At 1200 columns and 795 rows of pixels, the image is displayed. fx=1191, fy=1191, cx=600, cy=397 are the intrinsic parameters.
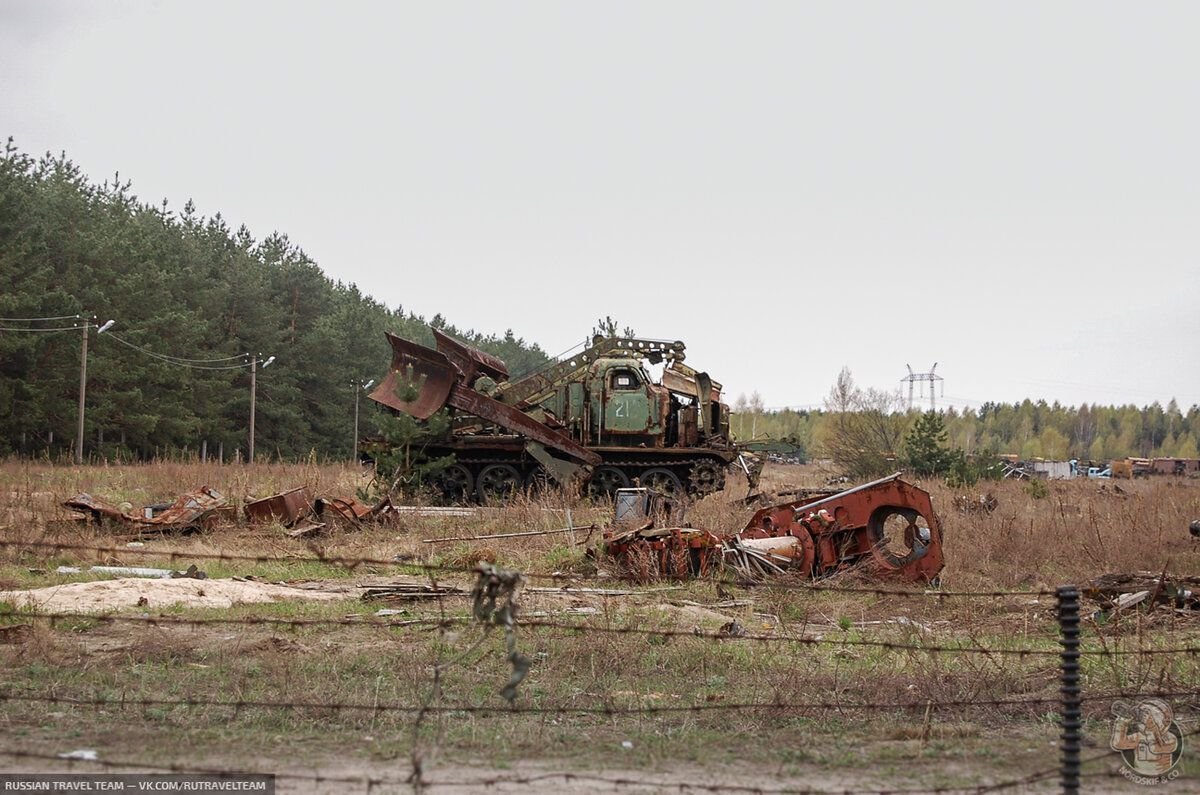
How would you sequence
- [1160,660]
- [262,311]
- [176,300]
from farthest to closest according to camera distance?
[262,311] < [176,300] < [1160,660]

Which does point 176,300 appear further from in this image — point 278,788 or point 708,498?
point 278,788

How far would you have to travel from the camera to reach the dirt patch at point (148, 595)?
9570mm

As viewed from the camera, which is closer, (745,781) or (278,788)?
(278,788)

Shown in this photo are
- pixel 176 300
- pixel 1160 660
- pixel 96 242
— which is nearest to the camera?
pixel 1160 660

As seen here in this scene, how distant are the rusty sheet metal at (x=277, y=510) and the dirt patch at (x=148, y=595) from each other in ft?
16.8

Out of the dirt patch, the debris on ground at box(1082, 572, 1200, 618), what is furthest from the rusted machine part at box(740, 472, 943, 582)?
the dirt patch

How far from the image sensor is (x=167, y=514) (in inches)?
633

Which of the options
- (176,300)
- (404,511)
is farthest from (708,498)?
(176,300)

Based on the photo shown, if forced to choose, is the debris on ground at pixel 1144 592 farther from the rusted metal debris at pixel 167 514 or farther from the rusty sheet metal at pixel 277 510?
the rusted metal debris at pixel 167 514

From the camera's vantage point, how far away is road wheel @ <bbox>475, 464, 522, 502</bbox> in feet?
77.2

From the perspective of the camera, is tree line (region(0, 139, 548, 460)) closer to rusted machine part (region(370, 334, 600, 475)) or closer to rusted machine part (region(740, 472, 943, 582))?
rusted machine part (region(370, 334, 600, 475))

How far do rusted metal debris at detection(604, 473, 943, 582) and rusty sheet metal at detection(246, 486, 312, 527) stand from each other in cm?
596

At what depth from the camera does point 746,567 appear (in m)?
11.9

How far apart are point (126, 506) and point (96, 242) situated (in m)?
27.2
